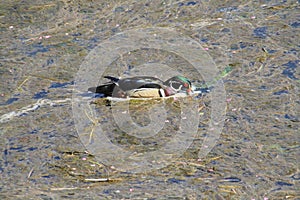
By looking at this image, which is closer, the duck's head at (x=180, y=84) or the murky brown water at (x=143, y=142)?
the murky brown water at (x=143, y=142)

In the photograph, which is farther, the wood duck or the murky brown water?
the wood duck

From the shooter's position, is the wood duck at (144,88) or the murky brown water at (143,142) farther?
the wood duck at (144,88)

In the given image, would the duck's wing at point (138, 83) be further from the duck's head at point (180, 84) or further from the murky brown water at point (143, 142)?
the murky brown water at point (143, 142)

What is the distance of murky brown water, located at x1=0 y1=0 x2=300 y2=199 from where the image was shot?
617 cm

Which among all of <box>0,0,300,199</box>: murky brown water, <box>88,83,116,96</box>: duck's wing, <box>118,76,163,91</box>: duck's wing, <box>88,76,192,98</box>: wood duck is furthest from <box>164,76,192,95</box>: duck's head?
<box>88,83,116,96</box>: duck's wing

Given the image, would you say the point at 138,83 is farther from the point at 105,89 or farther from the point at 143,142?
the point at 143,142

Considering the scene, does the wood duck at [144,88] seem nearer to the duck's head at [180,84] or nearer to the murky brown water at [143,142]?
the duck's head at [180,84]

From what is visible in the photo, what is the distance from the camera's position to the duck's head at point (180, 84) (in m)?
7.78

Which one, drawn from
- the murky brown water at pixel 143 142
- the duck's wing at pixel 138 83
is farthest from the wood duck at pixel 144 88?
the murky brown water at pixel 143 142

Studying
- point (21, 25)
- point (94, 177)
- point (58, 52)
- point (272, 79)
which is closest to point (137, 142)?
point (94, 177)

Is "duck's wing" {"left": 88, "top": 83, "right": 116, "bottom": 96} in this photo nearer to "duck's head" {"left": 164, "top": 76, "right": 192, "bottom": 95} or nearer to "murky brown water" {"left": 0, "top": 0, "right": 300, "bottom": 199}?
"murky brown water" {"left": 0, "top": 0, "right": 300, "bottom": 199}

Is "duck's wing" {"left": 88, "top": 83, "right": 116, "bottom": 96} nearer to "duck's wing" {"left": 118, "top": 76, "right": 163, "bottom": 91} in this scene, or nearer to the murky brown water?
"duck's wing" {"left": 118, "top": 76, "right": 163, "bottom": 91}

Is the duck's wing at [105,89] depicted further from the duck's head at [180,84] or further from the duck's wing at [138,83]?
the duck's head at [180,84]

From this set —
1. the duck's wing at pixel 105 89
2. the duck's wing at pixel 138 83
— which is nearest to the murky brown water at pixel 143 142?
the duck's wing at pixel 105 89
